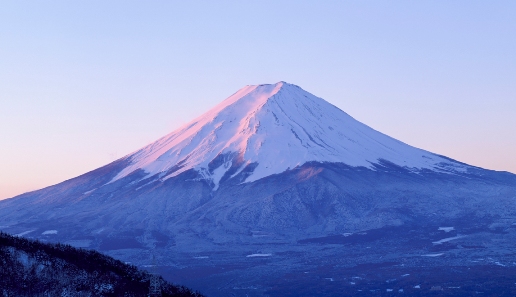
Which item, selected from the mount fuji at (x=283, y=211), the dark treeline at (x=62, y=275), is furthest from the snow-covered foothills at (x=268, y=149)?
the dark treeline at (x=62, y=275)

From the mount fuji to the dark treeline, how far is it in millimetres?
60128

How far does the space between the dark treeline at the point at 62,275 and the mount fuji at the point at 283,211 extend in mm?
60128

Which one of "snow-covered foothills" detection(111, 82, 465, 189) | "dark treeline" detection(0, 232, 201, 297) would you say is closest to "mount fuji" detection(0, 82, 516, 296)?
"snow-covered foothills" detection(111, 82, 465, 189)

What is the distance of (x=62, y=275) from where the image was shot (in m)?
35.2

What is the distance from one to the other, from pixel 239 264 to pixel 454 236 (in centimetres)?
3755

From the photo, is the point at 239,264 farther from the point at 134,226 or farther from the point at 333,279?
the point at 134,226

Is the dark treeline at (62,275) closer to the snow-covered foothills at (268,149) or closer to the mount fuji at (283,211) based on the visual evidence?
the mount fuji at (283,211)

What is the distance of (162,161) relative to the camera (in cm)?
18738

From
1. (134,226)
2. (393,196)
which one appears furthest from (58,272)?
(393,196)

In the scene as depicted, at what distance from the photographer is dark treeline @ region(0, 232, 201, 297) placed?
34.2 m

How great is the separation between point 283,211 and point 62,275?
119535 millimetres

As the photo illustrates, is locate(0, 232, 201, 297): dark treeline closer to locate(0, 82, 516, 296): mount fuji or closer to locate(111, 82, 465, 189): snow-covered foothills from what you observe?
locate(0, 82, 516, 296): mount fuji

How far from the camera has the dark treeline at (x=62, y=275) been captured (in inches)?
1345

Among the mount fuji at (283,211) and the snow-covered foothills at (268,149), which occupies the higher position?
the snow-covered foothills at (268,149)
